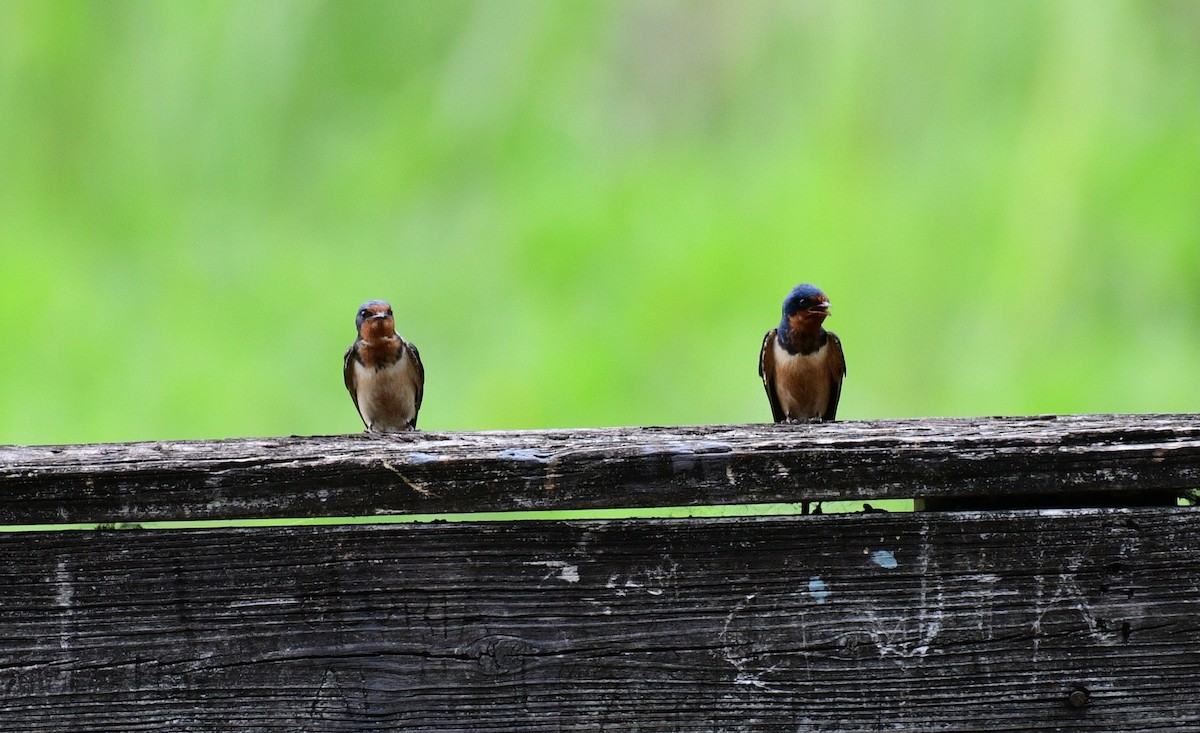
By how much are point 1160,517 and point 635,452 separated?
63 centimetres

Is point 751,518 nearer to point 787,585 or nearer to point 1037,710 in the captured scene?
point 787,585

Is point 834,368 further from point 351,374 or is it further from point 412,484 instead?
point 412,484

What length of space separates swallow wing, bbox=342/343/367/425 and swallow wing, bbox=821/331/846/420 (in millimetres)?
2104

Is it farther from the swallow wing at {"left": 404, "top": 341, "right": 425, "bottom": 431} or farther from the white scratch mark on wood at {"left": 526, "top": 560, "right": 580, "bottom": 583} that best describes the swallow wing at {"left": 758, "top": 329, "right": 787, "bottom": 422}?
the white scratch mark on wood at {"left": 526, "top": 560, "right": 580, "bottom": 583}

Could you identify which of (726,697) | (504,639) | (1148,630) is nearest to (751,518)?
(726,697)

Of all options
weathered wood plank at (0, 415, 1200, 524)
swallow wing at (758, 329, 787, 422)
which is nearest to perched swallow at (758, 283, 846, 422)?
swallow wing at (758, 329, 787, 422)

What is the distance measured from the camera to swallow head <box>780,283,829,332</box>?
473 centimetres

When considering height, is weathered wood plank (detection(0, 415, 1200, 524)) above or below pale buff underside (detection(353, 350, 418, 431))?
below

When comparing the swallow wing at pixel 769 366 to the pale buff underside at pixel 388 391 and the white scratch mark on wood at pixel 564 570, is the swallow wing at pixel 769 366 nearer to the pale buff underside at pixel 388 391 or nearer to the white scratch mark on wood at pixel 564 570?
the pale buff underside at pixel 388 391

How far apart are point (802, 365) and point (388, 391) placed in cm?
185

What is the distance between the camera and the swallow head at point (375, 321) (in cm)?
520

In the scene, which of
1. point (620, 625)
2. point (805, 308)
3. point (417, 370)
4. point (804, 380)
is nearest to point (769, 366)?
point (804, 380)

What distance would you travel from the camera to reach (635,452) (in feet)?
4.73

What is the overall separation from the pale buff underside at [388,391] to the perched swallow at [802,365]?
1585 millimetres
